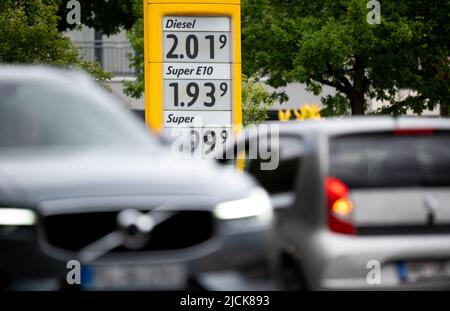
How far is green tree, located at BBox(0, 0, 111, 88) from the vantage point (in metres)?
25.2

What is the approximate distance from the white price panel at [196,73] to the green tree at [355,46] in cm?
1412

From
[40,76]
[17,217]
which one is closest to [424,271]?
[40,76]

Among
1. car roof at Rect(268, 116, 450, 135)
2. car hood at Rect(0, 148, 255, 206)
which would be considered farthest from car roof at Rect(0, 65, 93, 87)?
car roof at Rect(268, 116, 450, 135)

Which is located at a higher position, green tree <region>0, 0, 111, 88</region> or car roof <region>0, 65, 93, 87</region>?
green tree <region>0, 0, 111, 88</region>

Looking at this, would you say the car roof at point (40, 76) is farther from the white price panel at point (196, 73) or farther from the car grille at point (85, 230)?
the white price panel at point (196, 73)

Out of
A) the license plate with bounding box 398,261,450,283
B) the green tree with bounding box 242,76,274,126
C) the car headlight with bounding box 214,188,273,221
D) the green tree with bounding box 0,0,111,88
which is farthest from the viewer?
the green tree with bounding box 242,76,274,126

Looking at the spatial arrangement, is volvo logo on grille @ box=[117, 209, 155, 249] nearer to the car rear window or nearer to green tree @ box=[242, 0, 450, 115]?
the car rear window

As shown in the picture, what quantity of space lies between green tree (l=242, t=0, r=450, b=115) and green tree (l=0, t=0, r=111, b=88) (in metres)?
8.36

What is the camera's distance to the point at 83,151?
22.0 feet

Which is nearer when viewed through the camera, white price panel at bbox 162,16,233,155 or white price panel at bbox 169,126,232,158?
white price panel at bbox 169,126,232,158

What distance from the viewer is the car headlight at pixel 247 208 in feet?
20.2

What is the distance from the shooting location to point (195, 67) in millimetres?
17953

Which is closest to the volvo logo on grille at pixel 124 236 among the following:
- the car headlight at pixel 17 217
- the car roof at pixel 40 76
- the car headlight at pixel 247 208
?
the car headlight at pixel 17 217

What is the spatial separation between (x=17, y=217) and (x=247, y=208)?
3.92ft
